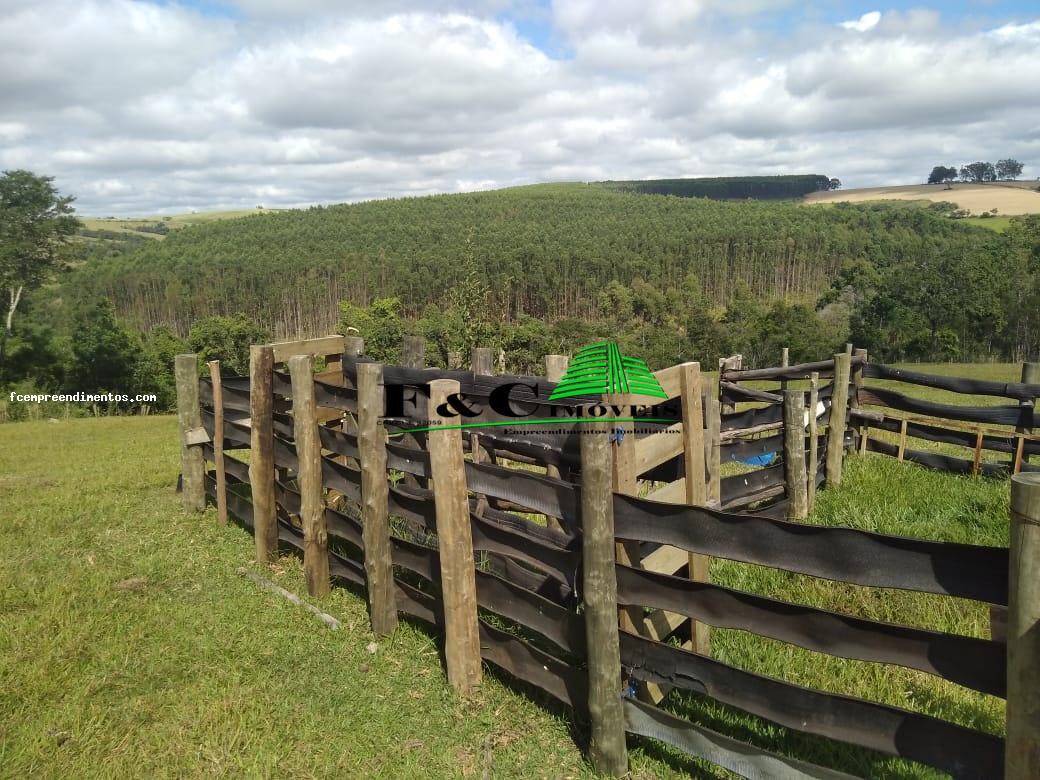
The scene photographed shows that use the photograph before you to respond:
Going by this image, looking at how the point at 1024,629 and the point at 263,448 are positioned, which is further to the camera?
the point at 263,448

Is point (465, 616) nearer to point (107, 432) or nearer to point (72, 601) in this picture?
point (72, 601)

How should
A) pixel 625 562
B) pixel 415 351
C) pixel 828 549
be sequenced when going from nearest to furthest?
1. pixel 828 549
2. pixel 625 562
3. pixel 415 351

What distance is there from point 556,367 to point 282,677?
2707 millimetres

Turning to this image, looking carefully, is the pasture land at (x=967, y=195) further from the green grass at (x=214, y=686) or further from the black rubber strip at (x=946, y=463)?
the green grass at (x=214, y=686)

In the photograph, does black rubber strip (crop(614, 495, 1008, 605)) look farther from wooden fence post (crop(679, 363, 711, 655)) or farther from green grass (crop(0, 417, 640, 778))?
green grass (crop(0, 417, 640, 778))

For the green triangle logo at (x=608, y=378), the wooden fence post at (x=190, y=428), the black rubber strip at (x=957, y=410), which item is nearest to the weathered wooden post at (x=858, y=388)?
the black rubber strip at (x=957, y=410)

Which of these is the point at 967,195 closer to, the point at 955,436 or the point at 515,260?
the point at 515,260

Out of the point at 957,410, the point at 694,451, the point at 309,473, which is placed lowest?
the point at 957,410

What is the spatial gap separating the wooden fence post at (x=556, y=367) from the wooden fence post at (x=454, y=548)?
874 mm

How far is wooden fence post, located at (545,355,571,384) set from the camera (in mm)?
4797

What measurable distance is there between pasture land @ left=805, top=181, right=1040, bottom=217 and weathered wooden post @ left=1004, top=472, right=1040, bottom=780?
140508 millimetres

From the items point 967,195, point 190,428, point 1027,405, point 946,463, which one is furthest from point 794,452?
point 967,195

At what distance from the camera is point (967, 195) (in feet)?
483

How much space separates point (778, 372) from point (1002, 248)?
286 feet
